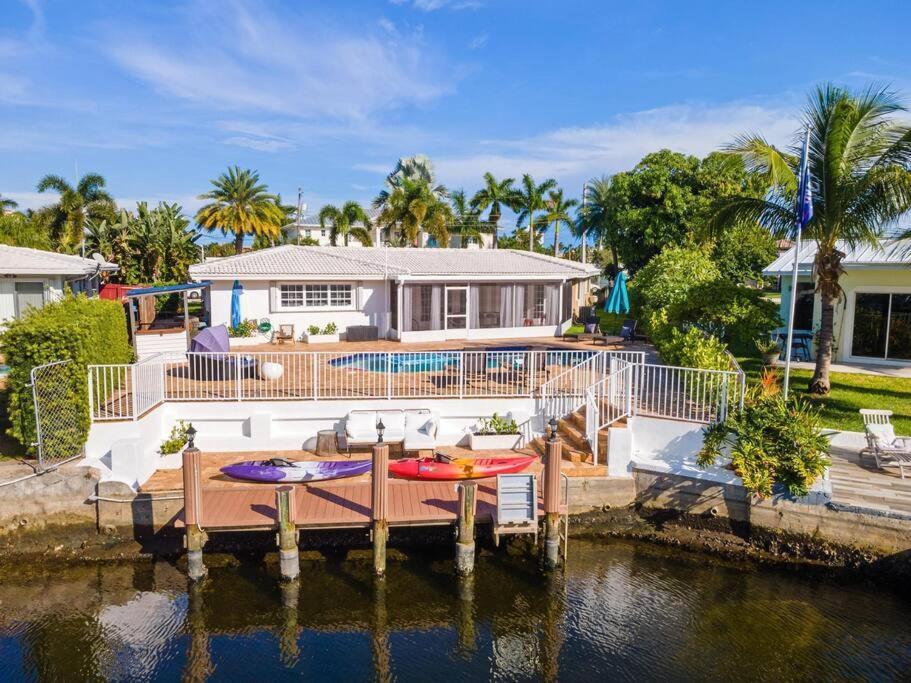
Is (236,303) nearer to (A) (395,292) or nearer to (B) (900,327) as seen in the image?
(A) (395,292)

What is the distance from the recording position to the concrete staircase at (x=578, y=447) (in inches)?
506

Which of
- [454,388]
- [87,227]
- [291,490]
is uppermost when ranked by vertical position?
[87,227]

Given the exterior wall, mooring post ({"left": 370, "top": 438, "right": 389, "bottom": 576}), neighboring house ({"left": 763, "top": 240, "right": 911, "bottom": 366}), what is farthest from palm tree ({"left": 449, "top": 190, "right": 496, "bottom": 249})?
mooring post ({"left": 370, "top": 438, "right": 389, "bottom": 576})

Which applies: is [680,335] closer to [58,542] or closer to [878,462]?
[878,462]

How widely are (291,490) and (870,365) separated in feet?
57.8

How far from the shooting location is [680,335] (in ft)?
51.2

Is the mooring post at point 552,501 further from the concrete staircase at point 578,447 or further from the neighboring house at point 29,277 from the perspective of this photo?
the neighboring house at point 29,277

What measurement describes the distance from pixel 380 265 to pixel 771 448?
17.5m

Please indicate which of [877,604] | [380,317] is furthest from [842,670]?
[380,317]

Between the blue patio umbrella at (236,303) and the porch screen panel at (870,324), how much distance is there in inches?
805

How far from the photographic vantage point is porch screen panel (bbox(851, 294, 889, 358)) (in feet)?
63.1

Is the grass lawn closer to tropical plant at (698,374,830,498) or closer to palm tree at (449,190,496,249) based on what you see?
tropical plant at (698,374,830,498)

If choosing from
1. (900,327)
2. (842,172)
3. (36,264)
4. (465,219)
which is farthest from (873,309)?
(465,219)

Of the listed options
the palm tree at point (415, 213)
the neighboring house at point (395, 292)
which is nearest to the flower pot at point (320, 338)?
the neighboring house at point (395, 292)
